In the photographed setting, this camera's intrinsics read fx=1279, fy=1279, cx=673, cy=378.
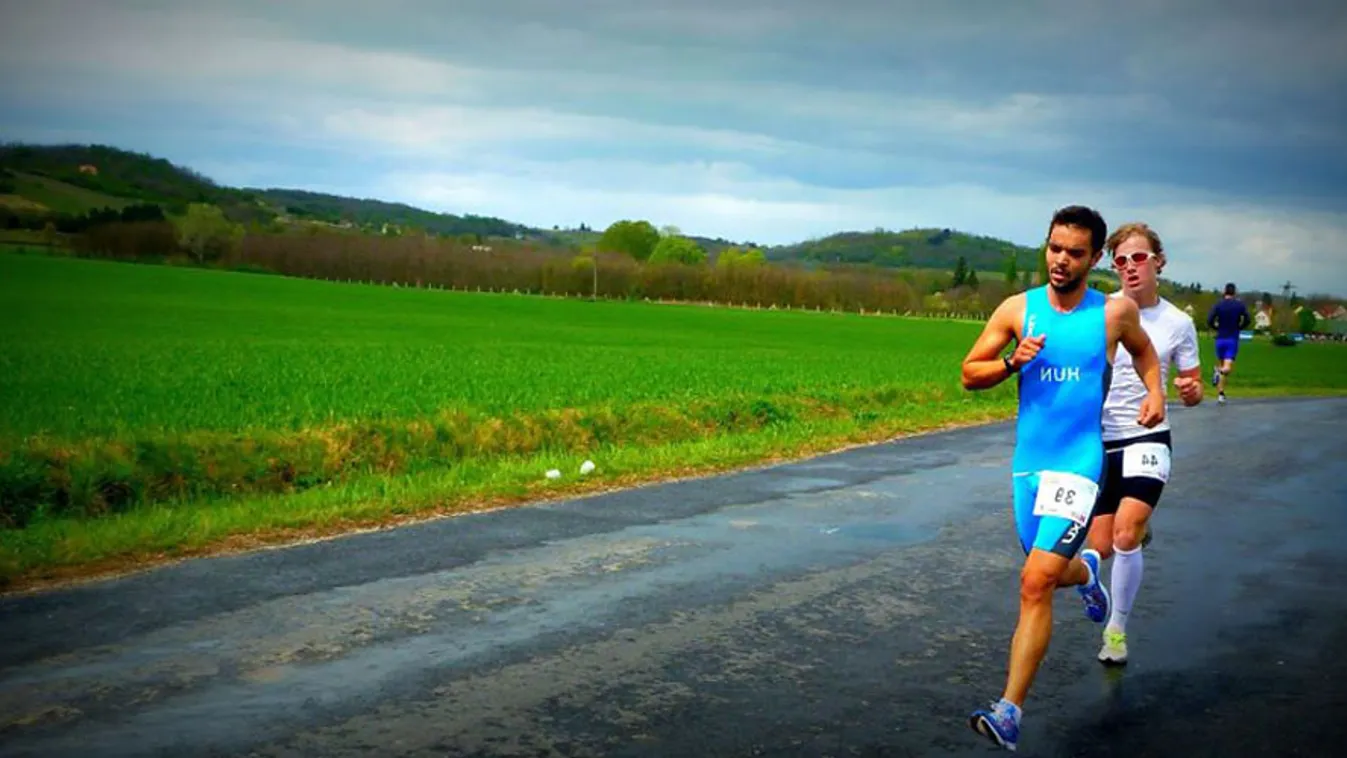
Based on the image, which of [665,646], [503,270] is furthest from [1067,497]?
[503,270]

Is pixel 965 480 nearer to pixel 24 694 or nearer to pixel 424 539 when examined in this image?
pixel 424 539

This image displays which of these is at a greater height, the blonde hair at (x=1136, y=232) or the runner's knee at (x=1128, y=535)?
the blonde hair at (x=1136, y=232)

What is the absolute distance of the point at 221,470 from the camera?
1376cm

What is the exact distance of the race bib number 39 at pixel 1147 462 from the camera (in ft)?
23.6

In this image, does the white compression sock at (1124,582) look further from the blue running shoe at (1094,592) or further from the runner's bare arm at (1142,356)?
the runner's bare arm at (1142,356)

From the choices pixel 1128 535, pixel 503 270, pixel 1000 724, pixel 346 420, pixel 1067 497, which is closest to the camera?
pixel 1000 724

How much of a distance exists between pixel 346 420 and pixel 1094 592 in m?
11.3

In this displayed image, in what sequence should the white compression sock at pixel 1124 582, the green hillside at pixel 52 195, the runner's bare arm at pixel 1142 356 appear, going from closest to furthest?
the runner's bare arm at pixel 1142 356 → the white compression sock at pixel 1124 582 → the green hillside at pixel 52 195

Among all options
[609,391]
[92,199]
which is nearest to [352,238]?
[92,199]

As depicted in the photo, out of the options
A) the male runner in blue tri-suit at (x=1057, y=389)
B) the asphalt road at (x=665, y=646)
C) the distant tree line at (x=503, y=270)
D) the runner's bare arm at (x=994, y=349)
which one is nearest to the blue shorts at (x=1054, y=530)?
the male runner in blue tri-suit at (x=1057, y=389)

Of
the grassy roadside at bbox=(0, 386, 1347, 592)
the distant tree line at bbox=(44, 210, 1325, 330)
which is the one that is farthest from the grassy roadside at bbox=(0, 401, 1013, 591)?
the distant tree line at bbox=(44, 210, 1325, 330)

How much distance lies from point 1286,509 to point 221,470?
36.1ft

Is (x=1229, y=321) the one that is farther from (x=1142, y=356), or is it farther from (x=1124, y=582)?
(x=1142, y=356)

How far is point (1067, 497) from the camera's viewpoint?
5.86 metres
